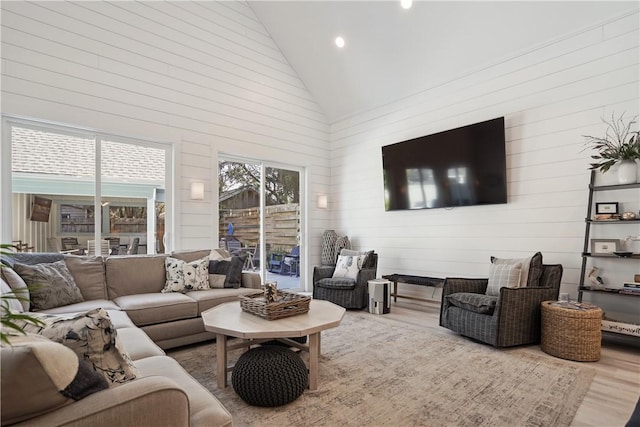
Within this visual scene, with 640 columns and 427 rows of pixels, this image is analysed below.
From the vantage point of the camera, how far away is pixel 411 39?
15.2 ft

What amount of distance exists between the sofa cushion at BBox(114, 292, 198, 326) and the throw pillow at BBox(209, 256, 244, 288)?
499 millimetres

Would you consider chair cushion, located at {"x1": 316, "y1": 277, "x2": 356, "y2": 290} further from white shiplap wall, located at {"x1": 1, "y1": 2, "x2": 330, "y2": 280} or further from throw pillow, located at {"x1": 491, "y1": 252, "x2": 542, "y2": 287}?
throw pillow, located at {"x1": 491, "y1": 252, "x2": 542, "y2": 287}

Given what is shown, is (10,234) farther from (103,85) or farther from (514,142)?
(514,142)

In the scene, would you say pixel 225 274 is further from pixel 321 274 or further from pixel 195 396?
pixel 195 396

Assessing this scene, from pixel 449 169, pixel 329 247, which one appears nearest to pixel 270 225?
pixel 329 247

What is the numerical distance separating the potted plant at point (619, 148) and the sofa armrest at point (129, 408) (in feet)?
13.3

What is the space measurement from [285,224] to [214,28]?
3.22 m

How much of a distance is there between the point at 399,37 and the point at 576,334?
158 inches

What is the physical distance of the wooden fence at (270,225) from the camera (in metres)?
5.34

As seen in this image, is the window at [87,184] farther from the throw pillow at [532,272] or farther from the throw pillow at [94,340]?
the throw pillow at [532,272]

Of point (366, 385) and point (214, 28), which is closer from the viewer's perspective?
point (366, 385)

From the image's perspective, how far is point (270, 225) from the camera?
581 cm

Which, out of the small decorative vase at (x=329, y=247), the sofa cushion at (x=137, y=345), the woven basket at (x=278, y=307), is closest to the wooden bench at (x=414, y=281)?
the small decorative vase at (x=329, y=247)

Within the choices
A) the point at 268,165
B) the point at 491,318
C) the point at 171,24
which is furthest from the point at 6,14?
the point at 491,318
